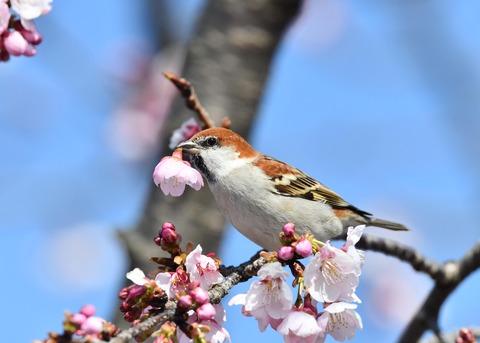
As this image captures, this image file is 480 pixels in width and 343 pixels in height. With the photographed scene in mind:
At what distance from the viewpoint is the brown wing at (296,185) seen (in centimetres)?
338

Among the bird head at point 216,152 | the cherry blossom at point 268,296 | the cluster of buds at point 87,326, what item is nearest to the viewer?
the cluster of buds at point 87,326

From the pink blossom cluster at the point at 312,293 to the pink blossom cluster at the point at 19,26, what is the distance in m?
1.09

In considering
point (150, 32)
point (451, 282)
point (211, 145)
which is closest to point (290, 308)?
point (211, 145)

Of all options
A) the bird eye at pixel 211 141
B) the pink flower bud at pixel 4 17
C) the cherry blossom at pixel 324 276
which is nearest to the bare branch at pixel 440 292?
the bird eye at pixel 211 141

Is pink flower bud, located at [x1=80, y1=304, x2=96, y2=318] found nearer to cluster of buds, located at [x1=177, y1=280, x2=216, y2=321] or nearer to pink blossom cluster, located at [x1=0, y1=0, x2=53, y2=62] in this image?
cluster of buds, located at [x1=177, y1=280, x2=216, y2=321]

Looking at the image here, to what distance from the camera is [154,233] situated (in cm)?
420

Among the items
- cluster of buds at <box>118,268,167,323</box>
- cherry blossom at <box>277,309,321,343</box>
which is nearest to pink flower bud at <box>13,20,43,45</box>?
cluster of buds at <box>118,268,167,323</box>

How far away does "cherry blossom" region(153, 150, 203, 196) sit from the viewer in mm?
2408

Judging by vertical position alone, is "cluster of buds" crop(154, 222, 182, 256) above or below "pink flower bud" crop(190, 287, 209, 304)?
above

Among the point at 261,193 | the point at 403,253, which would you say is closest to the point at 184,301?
the point at 261,193

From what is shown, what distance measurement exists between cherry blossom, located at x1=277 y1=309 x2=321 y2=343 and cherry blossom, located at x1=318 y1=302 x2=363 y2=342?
0.15ft

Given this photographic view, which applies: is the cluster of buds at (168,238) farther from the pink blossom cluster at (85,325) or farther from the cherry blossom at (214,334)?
the pink blossom cluster at (85,325)

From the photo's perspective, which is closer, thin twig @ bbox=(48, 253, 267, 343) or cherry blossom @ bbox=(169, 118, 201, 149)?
thin twig @ bbox=(48, 253, 267, 343)

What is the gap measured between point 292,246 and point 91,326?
0.68m
